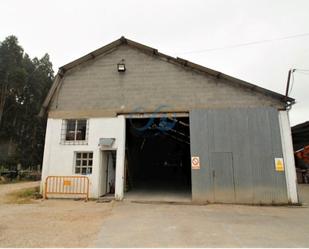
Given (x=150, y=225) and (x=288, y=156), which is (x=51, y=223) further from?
(x=288, y=156)

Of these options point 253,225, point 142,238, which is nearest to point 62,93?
point 142,238

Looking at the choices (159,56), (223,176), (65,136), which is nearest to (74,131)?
(65,136)

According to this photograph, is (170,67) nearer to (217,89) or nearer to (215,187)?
(217,89)

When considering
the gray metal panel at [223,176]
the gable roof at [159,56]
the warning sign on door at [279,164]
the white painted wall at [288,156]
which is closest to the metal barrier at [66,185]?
the gable roof at [159,56]

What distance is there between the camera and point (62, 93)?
1093cm

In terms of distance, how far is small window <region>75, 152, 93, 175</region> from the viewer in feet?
33.3

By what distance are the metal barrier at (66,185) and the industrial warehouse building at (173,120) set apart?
0.57 feet

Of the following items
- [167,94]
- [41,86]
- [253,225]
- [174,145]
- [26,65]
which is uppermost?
[26,65]

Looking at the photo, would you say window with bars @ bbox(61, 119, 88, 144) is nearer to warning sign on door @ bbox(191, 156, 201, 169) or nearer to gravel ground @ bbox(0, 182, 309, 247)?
gravel ground @ bbox(0, 182, 309, 247)

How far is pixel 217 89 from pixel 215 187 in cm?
448

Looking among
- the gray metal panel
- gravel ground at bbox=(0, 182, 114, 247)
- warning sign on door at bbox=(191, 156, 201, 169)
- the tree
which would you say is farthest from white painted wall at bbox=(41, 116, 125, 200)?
the tree

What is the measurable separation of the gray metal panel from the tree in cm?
2245

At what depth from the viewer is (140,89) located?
10.5 m

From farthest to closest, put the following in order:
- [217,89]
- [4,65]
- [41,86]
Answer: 1. [41,86]
2. [4,65]
3. [217,89]
